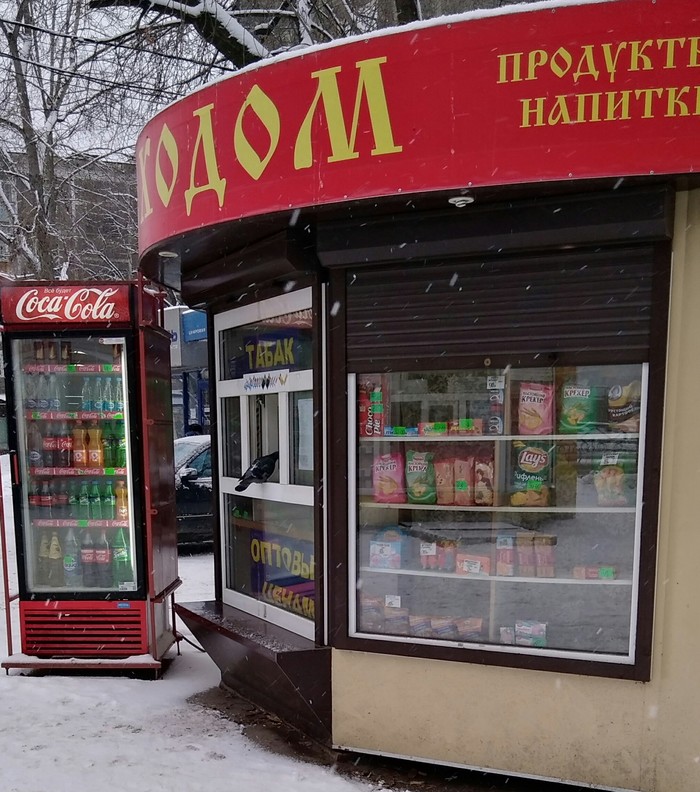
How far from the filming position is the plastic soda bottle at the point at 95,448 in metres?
4.43

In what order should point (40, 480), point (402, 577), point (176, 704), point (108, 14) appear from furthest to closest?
point (108, 14) → point (40, 480) → point (176, 704) → point (402, 577)

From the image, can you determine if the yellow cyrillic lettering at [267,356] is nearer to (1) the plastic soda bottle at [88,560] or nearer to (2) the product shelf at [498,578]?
(2) the product shelf at [498,578]

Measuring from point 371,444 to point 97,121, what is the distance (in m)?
10.6

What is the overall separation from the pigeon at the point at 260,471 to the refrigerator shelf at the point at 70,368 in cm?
145

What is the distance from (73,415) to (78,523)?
846mm

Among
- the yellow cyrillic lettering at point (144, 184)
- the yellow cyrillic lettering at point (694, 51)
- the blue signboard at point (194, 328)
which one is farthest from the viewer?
the blue signboard at point (194, 328)

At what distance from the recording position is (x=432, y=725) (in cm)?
296

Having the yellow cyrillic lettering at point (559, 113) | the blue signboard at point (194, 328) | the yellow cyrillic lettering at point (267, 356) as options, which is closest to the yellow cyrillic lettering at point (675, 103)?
the yellow cyrillic lettering at point (559, 113)

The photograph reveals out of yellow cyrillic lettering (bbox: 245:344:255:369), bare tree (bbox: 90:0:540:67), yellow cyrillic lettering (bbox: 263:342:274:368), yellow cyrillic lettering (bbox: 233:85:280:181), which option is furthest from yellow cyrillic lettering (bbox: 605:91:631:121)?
bare tree (bbox: 90:0:540:67)

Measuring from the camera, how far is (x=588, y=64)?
221 cm

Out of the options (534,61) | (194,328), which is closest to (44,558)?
(534,61)

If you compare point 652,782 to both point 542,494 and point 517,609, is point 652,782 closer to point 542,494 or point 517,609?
point 517,609

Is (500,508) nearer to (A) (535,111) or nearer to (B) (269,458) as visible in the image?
(B) (269,458)

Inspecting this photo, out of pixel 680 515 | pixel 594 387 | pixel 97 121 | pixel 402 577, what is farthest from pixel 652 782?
pixel 97 121
